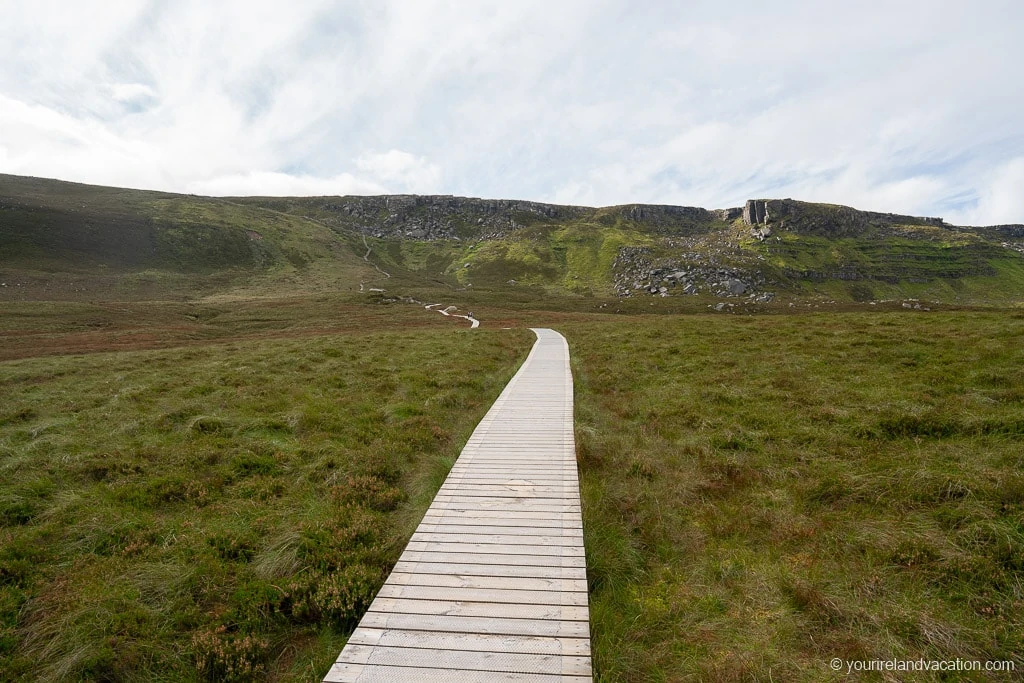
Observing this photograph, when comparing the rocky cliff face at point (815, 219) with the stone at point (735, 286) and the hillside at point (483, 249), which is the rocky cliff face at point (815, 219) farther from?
the stone at point (735, 286)

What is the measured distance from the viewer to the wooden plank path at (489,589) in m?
4.03

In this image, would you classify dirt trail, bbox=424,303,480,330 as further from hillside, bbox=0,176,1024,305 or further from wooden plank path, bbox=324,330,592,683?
wooden plank path, bbox=324,330,592,683

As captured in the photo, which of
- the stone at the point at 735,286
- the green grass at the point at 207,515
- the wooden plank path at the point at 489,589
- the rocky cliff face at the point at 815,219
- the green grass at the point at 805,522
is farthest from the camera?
the rocky cliff face at the point at 815,219

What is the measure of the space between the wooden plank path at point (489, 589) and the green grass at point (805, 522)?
431 mm

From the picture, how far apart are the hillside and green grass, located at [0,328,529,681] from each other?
63008mm

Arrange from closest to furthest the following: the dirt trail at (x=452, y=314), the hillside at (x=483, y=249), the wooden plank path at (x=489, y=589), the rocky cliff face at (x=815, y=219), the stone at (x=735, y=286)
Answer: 1. the wooden plank path at (x=489, y=589)
2. the dirt trail at (x=452, y=314)
3. the hillside at (x=483, y=249)
4. the stone at (x=735, y=286)
5. the rocky cliff face at (x=815, y=219)

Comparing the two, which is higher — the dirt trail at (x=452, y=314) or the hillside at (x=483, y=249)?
the hillside at (x=483, y=249)

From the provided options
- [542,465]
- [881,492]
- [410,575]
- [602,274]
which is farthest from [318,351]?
[602,274]

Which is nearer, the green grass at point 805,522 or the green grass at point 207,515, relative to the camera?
the green grass at point 805,522

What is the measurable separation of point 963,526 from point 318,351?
23.2 meters

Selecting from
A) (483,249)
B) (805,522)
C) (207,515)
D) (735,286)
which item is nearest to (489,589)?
(805,522)

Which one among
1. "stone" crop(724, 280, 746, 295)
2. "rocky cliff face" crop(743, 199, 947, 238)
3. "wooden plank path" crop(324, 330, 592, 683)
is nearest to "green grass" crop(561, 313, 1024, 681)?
"wooden plank path" crop(324, 330, 592, 683)

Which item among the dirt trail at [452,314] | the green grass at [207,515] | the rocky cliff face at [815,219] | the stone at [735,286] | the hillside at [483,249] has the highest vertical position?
the rocky cliff face at [815,219]

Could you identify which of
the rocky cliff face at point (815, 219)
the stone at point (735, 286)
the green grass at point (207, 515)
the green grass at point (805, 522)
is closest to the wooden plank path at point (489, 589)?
the green grass at point (805, 522)
